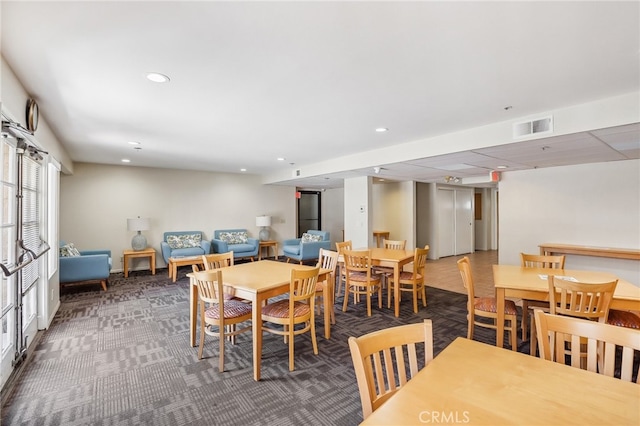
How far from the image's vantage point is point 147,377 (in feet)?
8.39

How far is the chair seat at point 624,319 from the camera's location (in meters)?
2.38

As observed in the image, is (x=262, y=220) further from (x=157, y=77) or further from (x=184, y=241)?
(x=157, y=77)

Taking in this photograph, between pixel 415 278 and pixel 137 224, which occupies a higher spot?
pixel 137 224

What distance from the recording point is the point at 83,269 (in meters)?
5.14

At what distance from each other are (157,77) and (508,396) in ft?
9.74

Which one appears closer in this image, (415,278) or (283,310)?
(283,310)

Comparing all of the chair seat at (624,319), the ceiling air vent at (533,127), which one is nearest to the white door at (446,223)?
the ceiling air vent at (533,127)

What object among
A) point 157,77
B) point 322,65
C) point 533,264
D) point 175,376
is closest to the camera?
point 322,65

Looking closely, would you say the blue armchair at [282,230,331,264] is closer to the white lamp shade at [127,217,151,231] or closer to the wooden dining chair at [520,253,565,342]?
the white lamp shade at [127,217,151,231]

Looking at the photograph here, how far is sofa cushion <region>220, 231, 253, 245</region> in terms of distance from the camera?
811 cm

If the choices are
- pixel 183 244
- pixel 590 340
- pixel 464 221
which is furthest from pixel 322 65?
pixel 464 221

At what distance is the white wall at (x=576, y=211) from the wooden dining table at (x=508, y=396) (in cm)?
521

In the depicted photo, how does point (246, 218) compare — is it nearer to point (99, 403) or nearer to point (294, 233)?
point (294, 233)

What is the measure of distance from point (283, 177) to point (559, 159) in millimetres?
5641
